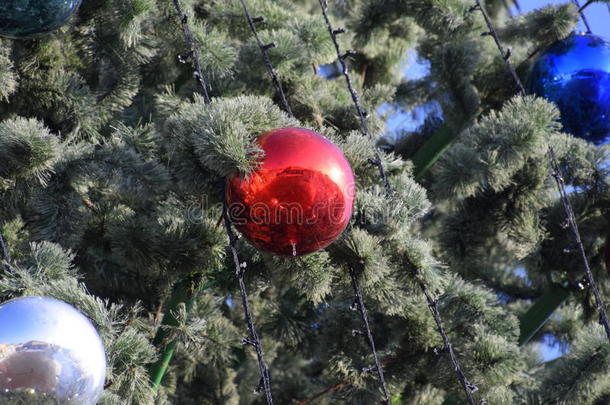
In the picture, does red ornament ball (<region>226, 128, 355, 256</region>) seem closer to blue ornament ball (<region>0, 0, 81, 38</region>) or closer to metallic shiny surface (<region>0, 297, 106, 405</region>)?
metallic shiny surface (<region>0, 297, 106, 405</region>)

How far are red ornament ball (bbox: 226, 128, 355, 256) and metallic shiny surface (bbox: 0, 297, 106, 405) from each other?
1.89ft

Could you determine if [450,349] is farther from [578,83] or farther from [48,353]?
[48,353]

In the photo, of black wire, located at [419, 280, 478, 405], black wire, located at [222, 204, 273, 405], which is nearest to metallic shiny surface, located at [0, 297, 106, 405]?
black wire, located at [222, 204, 273, 405]

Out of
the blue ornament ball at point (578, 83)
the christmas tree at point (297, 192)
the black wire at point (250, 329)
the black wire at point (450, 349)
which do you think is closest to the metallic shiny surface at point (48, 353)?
the christmas tree at point (297, 192)

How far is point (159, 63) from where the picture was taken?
17.1 ft

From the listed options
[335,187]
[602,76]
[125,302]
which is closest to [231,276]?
[125,302]

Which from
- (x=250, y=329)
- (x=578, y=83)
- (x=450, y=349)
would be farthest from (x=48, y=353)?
(x=578, y=83)

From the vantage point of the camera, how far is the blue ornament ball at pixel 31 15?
348 centimetres

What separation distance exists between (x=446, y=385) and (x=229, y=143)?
1553 mm

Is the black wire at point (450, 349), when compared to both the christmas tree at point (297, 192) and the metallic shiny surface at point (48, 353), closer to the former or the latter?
the christmas tree at point (297, 192)

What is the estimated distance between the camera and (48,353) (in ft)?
10.1

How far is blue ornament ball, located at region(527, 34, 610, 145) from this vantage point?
465cm

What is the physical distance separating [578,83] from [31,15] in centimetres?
222

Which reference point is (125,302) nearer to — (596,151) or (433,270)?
(433,270)
